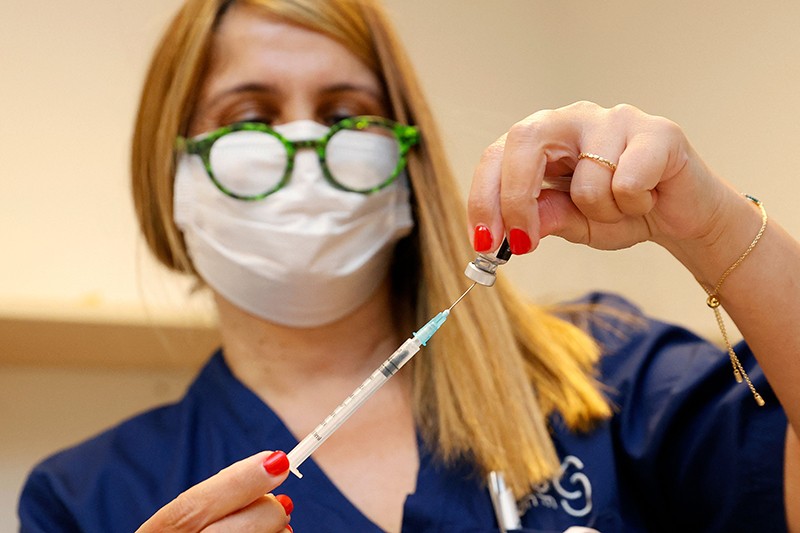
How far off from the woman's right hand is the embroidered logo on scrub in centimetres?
35

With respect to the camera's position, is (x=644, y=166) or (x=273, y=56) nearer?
(x=644, y=166)

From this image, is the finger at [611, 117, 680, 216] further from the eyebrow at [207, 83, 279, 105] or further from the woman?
the eyebrow at [207, 83, 279, 105]

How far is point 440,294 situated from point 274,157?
27 cm

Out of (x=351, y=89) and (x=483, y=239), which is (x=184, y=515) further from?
(x=351, y=89)

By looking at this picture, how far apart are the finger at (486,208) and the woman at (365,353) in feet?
0.60

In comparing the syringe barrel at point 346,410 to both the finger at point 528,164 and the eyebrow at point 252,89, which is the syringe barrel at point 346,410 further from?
the eyebrow at point 252,89

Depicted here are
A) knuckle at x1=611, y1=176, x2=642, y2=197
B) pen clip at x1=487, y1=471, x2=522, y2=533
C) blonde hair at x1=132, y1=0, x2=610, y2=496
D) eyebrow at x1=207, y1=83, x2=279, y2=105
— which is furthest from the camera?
eyebrow at x1=207, y1=83, x2=279, y2=105

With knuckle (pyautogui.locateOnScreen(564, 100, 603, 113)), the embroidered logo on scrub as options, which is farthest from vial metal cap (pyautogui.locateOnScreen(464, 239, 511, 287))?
the embroidered logo on scrub

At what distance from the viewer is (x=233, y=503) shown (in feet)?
2.24

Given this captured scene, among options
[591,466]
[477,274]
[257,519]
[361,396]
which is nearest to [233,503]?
[257,519]

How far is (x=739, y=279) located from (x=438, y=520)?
40 centimetres

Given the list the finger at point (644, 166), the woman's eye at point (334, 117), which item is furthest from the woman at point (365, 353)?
the finger at point (644, 166)

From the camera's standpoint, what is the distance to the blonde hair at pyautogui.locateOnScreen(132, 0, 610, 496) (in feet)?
3.30

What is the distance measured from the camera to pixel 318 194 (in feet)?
3.48
